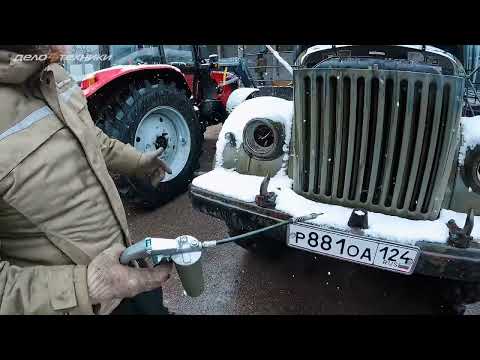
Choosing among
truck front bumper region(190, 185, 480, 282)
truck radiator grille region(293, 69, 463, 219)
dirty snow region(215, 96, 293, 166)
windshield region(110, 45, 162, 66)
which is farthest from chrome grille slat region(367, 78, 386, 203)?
windshield region(110, 45, 162, 66)

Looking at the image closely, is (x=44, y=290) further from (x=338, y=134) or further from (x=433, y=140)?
(x=433, y=140)

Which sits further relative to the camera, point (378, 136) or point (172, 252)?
point (378, 136)

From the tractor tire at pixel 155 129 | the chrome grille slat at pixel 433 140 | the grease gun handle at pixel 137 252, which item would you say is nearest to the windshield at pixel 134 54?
the tractor tire at pixel 155 129

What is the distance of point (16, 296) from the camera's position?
41.9 inches

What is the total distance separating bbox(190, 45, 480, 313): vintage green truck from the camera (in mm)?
1785

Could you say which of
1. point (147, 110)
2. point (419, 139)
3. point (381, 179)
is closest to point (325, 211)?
point (381, 179)

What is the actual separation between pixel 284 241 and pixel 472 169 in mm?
1179

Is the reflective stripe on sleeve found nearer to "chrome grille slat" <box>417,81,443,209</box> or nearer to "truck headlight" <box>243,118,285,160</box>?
"truck headlight" <box>243,118,285,160</box>

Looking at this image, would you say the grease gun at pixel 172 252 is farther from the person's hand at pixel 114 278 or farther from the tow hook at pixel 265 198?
the tow hook at pixel 265 198

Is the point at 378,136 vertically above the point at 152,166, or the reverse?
the point at 378,136

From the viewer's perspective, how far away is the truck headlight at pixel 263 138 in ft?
8.09

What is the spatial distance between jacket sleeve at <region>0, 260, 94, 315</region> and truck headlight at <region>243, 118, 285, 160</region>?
5.17 feet

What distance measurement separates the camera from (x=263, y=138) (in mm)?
2525
